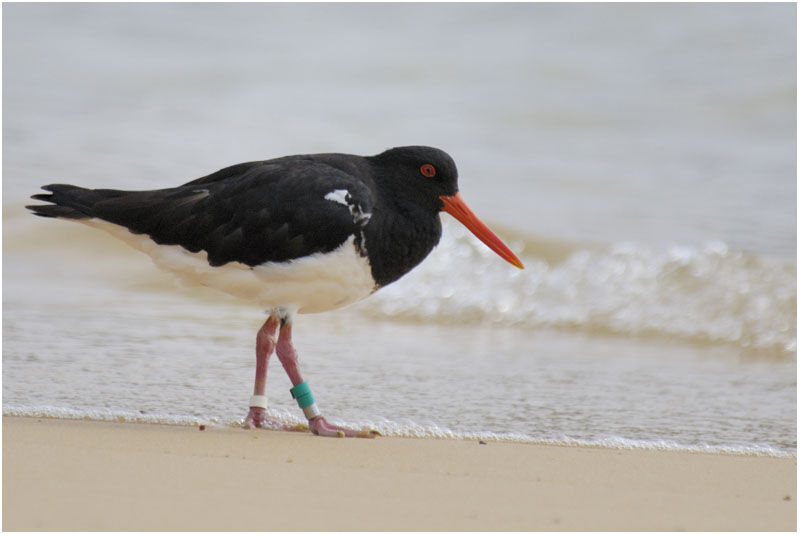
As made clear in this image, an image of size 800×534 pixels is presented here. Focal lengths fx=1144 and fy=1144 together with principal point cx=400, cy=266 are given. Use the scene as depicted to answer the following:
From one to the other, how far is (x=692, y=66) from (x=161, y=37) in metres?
7.39

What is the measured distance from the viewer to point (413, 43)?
52.7 feet

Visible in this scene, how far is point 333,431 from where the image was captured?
448 cm

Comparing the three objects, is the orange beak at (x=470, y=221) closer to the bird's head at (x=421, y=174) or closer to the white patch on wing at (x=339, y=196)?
the bird's head at (x=421, y=174)

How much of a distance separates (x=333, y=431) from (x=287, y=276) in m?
0.63

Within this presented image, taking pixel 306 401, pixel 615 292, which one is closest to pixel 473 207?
pixel 615 292

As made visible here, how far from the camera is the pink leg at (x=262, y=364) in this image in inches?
184

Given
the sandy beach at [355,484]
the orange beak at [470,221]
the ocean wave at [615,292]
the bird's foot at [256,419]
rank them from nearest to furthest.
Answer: the sandy beach at [355,484]
the bird's foot at [256,419]
the orange beak at [470,221]
the ocean wave at [615,292]

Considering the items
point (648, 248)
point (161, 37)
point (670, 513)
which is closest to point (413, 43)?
point (161, 37)

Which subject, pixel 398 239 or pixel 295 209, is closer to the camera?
pixel 295 209

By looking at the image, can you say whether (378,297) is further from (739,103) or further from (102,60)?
(102,60)

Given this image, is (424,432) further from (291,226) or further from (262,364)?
(291,226)

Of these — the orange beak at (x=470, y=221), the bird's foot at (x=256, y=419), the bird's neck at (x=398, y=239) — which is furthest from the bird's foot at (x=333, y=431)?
the orange beak at (x=470, y=221)

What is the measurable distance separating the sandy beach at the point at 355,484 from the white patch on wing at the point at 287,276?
21.4 inches

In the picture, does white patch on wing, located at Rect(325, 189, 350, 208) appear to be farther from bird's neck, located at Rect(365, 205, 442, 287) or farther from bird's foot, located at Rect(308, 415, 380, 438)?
bird's foot, located at Rect(308, 415, 380, 438)
